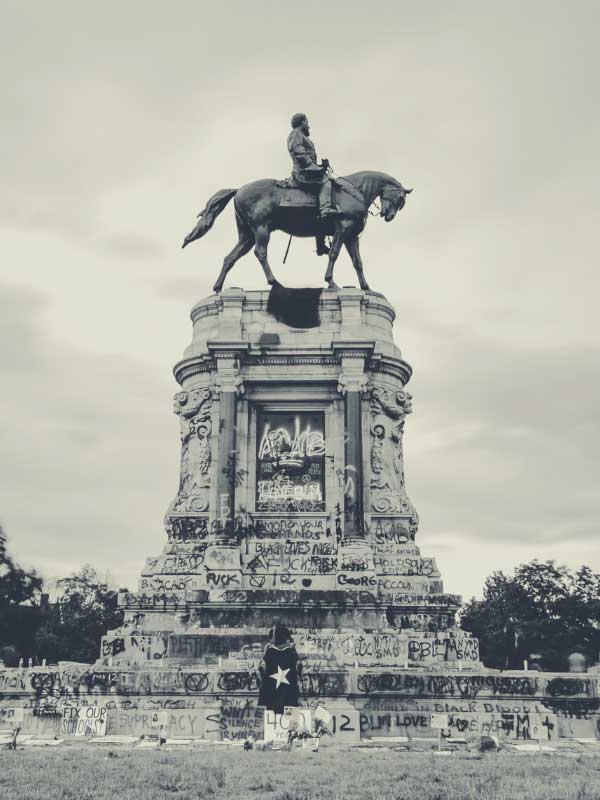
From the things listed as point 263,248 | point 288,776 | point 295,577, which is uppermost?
point 263,248

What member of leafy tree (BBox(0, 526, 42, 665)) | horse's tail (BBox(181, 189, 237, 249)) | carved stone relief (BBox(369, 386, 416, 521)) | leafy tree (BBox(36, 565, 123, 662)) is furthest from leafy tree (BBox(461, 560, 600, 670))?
horse's tail (BBox(181, 189, 237, 249))

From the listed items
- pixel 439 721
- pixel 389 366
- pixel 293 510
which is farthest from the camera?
pixel 389 366

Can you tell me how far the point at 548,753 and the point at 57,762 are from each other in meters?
9.53

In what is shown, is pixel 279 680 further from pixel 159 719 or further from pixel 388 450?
pixel 388 450

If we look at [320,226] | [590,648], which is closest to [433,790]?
[320,226]

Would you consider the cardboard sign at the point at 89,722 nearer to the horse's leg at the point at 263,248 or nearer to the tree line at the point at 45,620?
the horse's leg at the point at 263,248

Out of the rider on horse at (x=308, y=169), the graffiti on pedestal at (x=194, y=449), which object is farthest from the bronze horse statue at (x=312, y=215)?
the graffiti on pedestal at (x=194, y=449)

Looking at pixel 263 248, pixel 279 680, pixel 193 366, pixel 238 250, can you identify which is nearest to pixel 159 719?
pixel 279 680

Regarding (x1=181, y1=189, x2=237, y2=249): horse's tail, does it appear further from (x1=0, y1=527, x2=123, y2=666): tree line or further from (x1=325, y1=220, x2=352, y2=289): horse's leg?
(x1=0, y1=527, x2=123, y2=666): tree line

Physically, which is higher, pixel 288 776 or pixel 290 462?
pixel 290 462

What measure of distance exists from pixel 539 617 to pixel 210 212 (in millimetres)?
48180

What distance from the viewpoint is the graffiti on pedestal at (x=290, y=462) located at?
3086 cm

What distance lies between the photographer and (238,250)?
1366 inches

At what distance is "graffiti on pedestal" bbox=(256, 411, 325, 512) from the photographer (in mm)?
30859
